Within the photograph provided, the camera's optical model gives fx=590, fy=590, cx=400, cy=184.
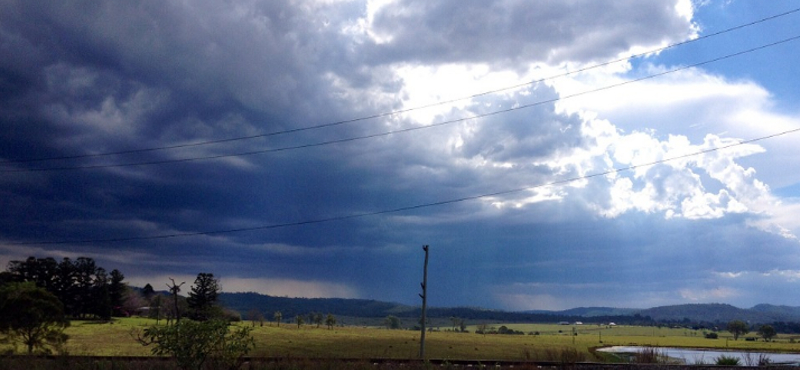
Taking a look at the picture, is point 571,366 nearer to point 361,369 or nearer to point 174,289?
point 361,369

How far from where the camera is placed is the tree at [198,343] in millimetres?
19969

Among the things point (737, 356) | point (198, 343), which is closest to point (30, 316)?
point (198, 343)

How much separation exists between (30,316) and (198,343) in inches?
773

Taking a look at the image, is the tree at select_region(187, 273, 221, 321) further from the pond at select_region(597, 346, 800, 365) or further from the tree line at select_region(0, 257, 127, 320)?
the pond at select_region(597, 346, 800, 365)

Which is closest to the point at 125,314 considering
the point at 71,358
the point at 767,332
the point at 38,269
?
the point at 38,269

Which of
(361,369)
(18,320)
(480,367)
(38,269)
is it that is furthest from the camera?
(38,269)

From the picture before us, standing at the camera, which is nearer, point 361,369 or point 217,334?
point 217,334

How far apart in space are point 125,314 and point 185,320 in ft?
345

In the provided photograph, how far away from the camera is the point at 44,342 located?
34.6 meters

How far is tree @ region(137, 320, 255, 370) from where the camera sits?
1997cm

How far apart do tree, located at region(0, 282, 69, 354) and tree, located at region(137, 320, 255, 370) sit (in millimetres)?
18108

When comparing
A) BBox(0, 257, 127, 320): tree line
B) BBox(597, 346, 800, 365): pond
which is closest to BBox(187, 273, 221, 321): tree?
BBox(0, 257, 127, 320): tree line

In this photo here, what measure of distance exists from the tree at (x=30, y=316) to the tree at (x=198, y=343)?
1811 centimetres

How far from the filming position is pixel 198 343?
20.2 metres
